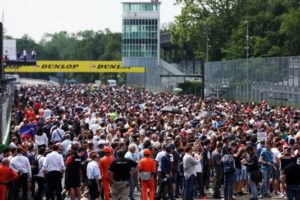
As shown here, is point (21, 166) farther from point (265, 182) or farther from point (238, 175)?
point (265, 182)

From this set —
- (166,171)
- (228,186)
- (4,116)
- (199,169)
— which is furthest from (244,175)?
(4,116)

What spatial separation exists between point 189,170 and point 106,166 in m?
1.84

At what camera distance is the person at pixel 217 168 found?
75.0 feet

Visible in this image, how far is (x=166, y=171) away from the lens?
21.8m

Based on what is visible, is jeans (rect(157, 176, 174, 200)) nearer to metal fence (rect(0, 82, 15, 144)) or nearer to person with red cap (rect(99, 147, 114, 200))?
person with red cap (rect(99, 147, 114, 200))

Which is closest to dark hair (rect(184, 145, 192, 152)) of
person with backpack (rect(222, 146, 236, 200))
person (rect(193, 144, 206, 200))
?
person (rect(193, 144, 206, 200))

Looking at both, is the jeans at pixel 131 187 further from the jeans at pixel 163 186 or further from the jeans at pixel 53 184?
the jeans at pixel 53 184

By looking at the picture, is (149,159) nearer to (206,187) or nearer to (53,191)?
(53,191)

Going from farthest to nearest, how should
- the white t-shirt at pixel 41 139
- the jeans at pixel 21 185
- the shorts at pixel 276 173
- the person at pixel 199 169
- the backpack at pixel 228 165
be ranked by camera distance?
1. the white t-shirt at pixel 41 139
2. the shorts at pixel 276 173
3. the backpack at pixel 228 165
4. the person at pixel 199 169
5. the jeans at pixel 21 185

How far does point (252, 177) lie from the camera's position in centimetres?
2205

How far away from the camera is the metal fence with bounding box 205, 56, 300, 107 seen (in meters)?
54.5

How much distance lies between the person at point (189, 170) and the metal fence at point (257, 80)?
3204cm

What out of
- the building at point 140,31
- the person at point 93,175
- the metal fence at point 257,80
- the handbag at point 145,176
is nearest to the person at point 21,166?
the person at point 93,175

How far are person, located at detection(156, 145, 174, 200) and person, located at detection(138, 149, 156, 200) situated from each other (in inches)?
34.0
